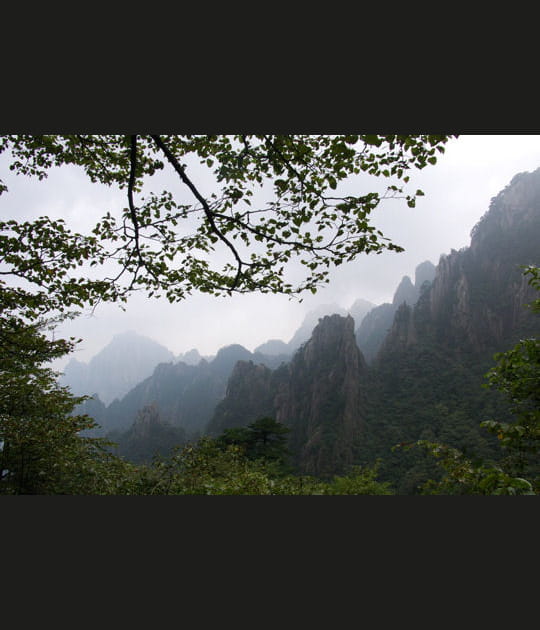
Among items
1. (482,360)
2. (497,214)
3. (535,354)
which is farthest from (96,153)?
(497,214)

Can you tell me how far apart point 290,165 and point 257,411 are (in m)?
58.5

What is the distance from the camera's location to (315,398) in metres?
51.8

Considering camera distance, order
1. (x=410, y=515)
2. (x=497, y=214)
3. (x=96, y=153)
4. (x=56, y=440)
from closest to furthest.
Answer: (x=410, y=515) → (x=96, y=153) → (x=56, y=440) → (x=497, y=214)

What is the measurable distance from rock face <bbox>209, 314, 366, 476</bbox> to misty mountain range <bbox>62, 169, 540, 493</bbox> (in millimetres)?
204

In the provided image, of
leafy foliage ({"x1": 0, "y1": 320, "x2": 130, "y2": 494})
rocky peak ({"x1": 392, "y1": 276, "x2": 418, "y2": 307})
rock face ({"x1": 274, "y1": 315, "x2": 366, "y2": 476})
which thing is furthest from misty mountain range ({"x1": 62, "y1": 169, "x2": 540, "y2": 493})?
leafy foliage ({"x1": 0, "y1": 320, "x2": 130, "y2": 494})

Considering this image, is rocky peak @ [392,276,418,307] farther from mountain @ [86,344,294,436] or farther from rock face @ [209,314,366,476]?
mountain @ [86,344,294,436]

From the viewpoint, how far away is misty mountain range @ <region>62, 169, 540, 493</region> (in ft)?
123

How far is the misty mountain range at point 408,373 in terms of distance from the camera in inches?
1475

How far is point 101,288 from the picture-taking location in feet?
12.7

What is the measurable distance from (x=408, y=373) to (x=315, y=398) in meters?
16.7

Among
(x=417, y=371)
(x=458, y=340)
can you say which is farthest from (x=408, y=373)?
(x=458, y=340)

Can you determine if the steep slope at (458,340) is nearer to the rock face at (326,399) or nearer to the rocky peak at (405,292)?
the rock face at (326,399)

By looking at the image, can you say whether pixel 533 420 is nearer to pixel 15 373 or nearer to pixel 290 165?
pixel 290 165

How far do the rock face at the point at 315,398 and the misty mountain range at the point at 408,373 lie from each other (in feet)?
0.67
